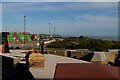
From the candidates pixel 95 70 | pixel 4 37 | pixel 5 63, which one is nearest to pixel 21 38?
pixel 4 37

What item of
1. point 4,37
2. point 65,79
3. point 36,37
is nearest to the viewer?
point 65,79

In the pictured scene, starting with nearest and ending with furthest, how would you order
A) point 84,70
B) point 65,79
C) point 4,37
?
1. point 65,79
2. point 84,70
3. point 4,37

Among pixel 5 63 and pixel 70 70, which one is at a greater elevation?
pixel 70 70

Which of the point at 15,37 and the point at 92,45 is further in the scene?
the point at 92,45

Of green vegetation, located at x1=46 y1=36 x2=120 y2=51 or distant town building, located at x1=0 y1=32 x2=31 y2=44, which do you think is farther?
green vegetation, located at x1=46 y1=36 x2=120 y2=51

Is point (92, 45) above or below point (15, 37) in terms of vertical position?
below

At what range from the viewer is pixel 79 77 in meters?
4.30

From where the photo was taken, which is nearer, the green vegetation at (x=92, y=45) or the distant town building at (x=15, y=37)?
the distant town building at (x=15, y=37)

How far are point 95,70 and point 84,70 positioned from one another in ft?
0.85

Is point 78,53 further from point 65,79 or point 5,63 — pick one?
point 65,79

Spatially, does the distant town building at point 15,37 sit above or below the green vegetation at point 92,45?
above

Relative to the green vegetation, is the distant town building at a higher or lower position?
higher

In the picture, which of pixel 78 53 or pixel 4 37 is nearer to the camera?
pixel 78 53

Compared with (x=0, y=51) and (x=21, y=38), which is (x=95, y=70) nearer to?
(x=0, y=51)
